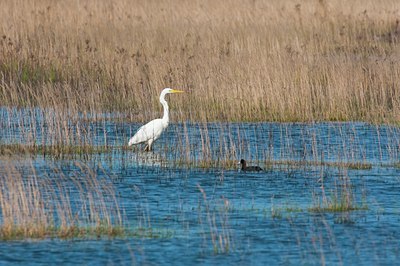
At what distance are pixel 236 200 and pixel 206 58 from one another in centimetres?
734

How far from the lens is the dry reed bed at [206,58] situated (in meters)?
15.5

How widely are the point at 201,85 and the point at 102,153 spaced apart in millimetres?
3037

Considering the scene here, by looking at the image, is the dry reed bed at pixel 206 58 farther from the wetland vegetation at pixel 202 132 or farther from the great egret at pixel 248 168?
the great egret at pixel 248 168

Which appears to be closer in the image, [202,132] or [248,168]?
[248,168]

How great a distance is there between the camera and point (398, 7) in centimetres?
2422

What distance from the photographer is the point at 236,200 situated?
1036cm

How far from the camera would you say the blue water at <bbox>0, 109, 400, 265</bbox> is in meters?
8.06

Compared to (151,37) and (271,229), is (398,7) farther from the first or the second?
(271,229)

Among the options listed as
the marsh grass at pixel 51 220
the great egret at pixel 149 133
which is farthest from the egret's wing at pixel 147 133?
the marsh grass at pixel 51 220

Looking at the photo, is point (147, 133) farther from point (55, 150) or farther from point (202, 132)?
point (55, 150)

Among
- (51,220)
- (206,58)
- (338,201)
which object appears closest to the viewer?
(51,220)

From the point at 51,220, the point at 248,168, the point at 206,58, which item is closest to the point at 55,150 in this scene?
the point at 248,168

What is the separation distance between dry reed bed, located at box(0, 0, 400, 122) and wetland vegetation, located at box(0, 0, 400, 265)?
44 millimetres

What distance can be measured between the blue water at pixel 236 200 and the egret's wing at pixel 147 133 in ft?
0.72
